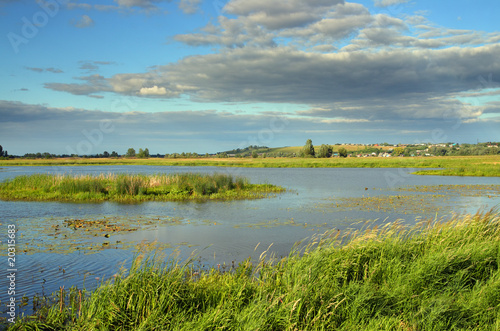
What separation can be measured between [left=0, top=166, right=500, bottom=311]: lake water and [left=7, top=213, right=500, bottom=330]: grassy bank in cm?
249

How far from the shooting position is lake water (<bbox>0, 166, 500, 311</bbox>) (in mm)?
10700

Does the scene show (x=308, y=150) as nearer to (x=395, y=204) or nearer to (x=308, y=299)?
(x=395, y=204)

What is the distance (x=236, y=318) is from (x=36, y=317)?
3.50m

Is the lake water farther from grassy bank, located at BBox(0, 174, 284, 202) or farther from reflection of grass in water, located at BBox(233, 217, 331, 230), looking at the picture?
grassy bank, located at BBox(0, 174, 284, 202)

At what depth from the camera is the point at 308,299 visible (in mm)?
6555

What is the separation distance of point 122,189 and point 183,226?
499 inches

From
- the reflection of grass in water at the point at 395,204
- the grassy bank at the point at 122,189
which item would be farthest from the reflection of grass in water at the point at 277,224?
the grassy bank at the point at 122,189

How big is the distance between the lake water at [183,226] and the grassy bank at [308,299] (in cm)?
249

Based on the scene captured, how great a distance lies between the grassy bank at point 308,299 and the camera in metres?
5.98

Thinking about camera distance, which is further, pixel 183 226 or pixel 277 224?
pixel 277 224

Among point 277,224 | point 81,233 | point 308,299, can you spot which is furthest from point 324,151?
point 308,299

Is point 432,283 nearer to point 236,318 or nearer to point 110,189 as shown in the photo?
point 236,318

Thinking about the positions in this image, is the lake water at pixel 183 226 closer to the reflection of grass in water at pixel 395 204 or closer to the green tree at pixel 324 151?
the reflection of grass in water at pixel 395 204

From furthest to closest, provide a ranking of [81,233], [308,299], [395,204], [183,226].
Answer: [395,204] < [183,226] < [81,233] < [308,299]
